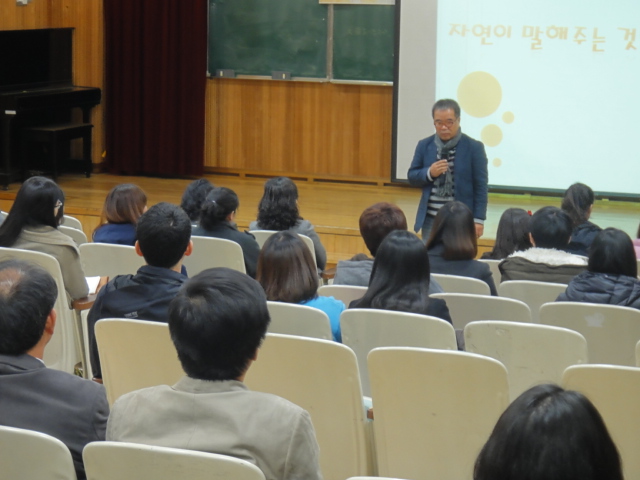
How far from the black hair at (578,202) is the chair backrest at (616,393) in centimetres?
270

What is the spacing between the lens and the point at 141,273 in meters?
3.09

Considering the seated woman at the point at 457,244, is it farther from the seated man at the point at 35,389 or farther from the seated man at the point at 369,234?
the seated man at the point at 35,389

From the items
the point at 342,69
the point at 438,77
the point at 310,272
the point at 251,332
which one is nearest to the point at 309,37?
the point at 342,69

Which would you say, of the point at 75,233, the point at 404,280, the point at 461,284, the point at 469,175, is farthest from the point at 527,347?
the point at 469,175

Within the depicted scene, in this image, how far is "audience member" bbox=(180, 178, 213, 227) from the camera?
4.98 meters

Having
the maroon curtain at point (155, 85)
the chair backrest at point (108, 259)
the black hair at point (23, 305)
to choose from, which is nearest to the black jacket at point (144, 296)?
the black hair at point (23, 305)

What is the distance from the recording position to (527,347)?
9.28 ft

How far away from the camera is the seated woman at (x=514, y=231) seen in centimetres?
469

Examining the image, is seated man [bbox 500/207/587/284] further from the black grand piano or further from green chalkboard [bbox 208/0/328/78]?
the black grand piano

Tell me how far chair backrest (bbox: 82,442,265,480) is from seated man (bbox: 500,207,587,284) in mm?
2720

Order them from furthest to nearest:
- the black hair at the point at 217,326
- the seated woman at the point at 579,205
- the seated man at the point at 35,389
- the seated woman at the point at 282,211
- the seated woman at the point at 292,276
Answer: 1. the seated woman at the point at 579,205
2. the seated woman at the point at 282,211
3. the seated woman at the point at 292,276
4. the seated man at the point at 35,389
5. the black hair at the point at 217,326

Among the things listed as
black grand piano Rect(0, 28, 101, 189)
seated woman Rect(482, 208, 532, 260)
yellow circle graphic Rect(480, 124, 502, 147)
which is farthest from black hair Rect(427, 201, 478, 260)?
black grand piano Rect(0, 28, 101, 189)

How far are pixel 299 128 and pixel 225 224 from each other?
4.40 meters

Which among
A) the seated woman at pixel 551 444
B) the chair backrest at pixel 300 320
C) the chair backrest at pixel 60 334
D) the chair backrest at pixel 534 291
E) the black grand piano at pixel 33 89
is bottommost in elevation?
the chair backrest at pixel 60 334
